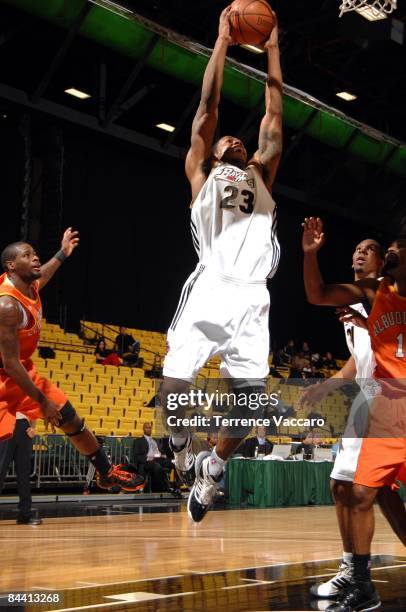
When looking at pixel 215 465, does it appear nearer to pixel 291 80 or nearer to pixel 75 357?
pixel 75 357

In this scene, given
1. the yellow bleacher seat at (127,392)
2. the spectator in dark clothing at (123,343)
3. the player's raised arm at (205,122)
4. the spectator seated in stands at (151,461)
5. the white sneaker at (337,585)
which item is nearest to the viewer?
the player's raised arm at (205,122)

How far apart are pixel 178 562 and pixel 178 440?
3091mm

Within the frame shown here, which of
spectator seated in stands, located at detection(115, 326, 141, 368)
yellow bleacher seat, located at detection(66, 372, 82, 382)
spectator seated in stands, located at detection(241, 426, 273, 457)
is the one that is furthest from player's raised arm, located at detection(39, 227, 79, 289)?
spectator seated in stands, located at detection(115, 326, 141, 368)

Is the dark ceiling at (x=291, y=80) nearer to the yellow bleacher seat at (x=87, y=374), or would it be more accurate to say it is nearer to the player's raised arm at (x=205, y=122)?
the yellow bleacher seat at (x=87, y=374)

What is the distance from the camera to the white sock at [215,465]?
4199 millimetres

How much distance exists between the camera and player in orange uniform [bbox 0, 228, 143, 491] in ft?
16.2

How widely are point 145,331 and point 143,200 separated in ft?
9.85

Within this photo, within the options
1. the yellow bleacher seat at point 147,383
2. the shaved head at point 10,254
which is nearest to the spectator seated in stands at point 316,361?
the yellow bleacher seat at point 147,383

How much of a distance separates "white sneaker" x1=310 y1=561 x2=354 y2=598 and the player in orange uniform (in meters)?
1.27

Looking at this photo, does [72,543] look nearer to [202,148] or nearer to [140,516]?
[140,516]

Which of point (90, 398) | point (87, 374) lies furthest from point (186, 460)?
point (87, 374)

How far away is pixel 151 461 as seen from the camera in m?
13.5

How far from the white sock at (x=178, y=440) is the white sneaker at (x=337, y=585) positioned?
4.69 ft

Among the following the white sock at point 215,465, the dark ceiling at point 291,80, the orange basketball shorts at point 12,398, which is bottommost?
the white sock at point 215,465
